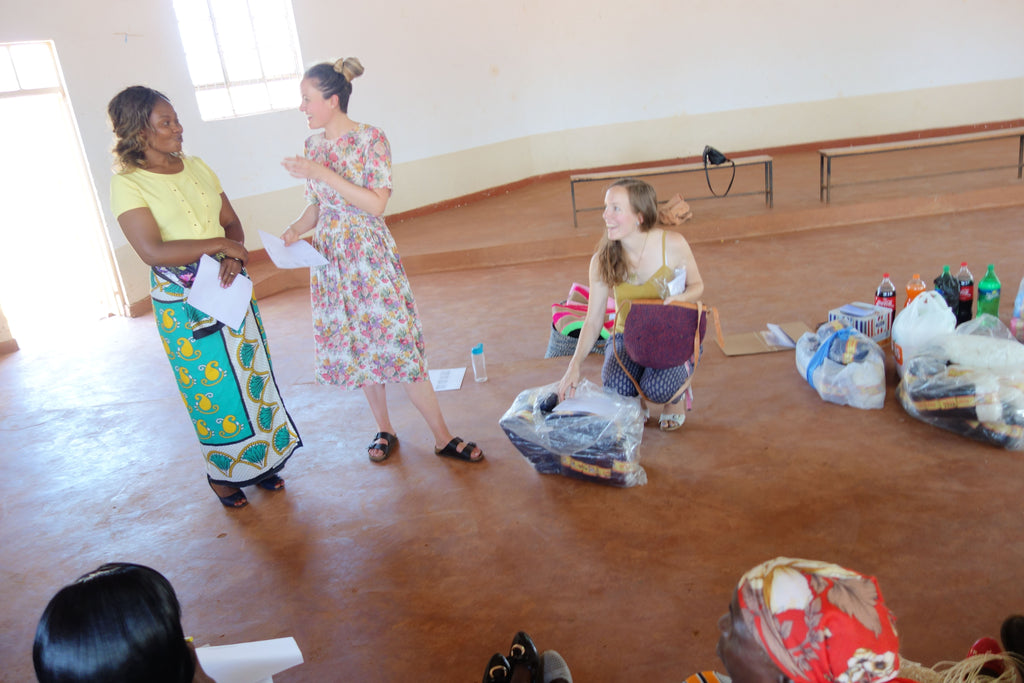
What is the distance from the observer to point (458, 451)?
3414 millimetres

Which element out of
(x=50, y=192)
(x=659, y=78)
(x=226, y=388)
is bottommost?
(x=226, y=388)

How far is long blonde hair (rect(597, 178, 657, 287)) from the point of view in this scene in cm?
325

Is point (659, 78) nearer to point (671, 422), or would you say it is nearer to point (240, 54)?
point (240, 54)

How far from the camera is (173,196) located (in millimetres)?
2871

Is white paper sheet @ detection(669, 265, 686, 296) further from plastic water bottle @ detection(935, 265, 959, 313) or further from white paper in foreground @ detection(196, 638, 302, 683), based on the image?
white paper in foreground @ detection(196, 638, 302, 683)

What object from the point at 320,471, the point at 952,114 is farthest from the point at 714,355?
the point at 952,114

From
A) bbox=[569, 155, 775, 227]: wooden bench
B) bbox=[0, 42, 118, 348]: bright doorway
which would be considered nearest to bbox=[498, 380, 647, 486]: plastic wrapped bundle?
bbox=[569, 155, 775, 227]: wooden bench

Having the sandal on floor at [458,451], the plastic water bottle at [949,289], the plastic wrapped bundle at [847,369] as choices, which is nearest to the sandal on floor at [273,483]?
the sandal on floor at [458,451]

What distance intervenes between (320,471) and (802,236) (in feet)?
15.7

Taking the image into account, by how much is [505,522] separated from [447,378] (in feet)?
5.26

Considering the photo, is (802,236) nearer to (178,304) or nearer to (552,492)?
(552,492)

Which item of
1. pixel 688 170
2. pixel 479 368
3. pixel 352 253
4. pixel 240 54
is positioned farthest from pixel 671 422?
pixel 240 54

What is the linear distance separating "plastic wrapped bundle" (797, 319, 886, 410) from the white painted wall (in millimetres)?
5800

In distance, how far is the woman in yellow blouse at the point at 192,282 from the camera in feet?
9.12
